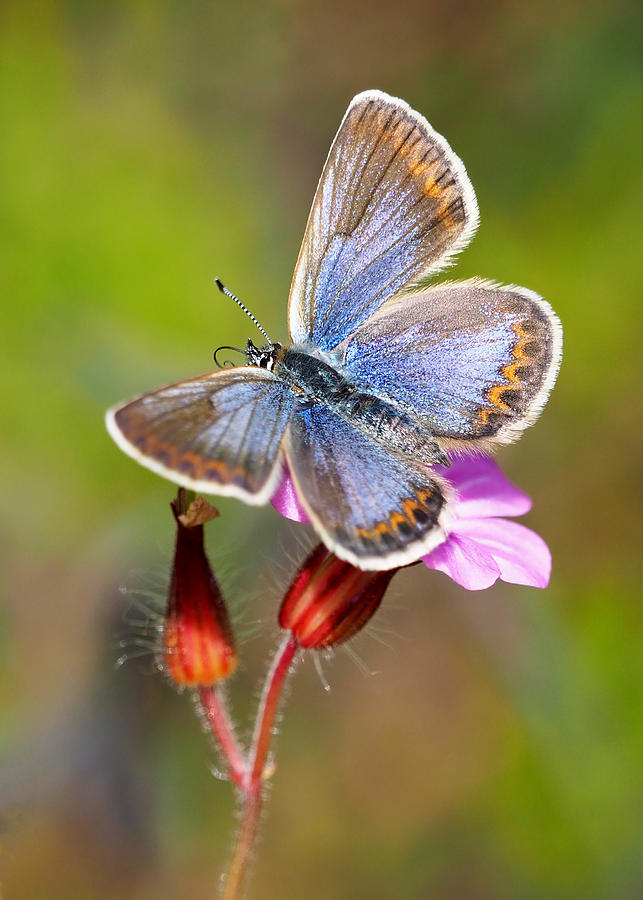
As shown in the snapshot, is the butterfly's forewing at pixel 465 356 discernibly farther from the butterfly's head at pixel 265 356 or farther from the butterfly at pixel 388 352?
the butterfly's head at pixel 265 356

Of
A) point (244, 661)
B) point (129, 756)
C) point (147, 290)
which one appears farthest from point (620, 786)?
point (147, 290)

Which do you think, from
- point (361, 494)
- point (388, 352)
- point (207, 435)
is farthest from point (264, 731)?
point (388, 352)

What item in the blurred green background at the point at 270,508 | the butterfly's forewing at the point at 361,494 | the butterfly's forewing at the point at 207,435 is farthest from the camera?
the blurred green background at the point at 270,508

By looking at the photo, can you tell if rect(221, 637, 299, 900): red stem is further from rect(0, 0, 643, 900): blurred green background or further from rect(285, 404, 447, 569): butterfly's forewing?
rect(0, 0, 643, 900): blurred green background

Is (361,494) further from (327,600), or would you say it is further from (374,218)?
(374,218)

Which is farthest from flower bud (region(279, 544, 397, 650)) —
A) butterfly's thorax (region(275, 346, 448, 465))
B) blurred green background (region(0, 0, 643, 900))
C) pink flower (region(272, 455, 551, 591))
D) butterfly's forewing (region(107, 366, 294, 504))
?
blurred green background (region(0, 0, 643, 900))

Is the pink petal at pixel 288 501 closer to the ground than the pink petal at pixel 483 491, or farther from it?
farther from it

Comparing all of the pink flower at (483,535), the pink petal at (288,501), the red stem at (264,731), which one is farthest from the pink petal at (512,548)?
the red stem at (264,731)

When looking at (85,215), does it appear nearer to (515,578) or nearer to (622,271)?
(622,271)
